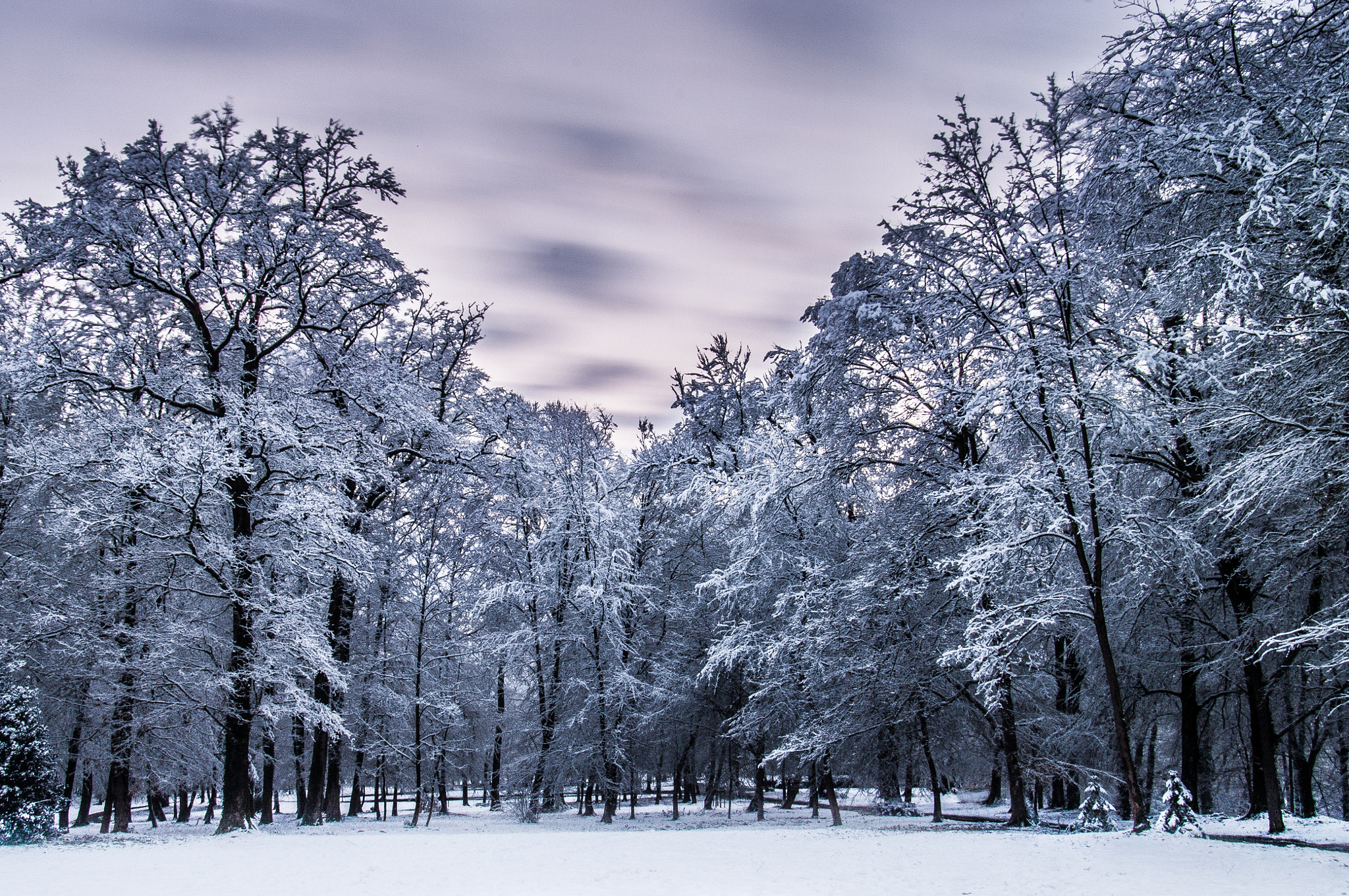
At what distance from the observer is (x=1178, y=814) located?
36.7ft

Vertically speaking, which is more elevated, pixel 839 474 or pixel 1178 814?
pixel 839 474

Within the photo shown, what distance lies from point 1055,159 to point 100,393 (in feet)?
59.1

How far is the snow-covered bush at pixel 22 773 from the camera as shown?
11430 millimetres

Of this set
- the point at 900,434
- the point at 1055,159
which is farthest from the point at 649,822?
the point at 1055,159

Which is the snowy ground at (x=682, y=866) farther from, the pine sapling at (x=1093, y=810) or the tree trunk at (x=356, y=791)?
the tree trunk at (x=356, y=791)

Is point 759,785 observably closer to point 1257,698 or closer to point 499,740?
point 499,740

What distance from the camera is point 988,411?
12.8m

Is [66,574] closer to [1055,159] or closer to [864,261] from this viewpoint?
[864,261]

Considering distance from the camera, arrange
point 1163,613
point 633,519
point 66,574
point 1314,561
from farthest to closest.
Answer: point 633,519, point 66,574, point 1163,613, point 1314,561

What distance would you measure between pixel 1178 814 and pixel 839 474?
7.64 meters


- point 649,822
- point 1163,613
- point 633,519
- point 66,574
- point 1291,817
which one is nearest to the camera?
point 1163,613

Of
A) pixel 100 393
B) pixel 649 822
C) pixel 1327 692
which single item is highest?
pixel 100 393

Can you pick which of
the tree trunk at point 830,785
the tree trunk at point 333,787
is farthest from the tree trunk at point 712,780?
the tree trunk at point 333,787

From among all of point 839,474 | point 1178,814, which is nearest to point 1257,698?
point 1178,814
